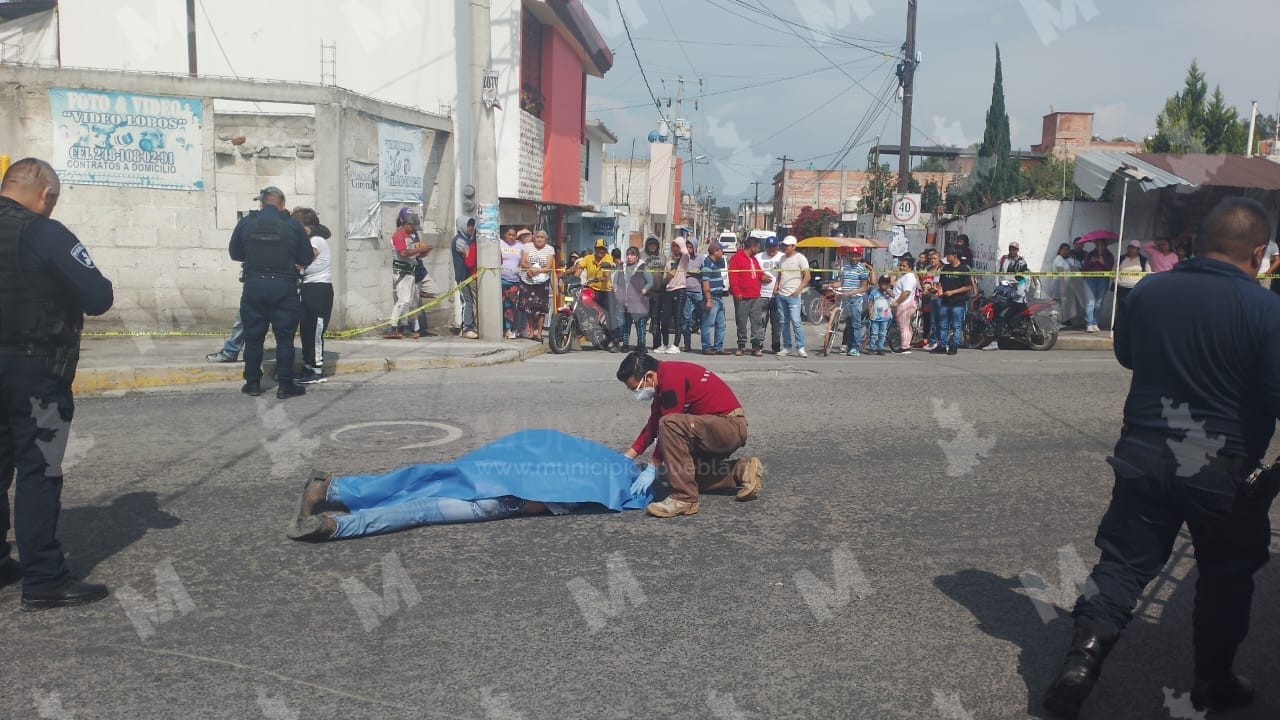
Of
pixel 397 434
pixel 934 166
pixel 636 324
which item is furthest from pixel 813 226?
pixel 397 434

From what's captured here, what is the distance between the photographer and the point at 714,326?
16.2 meters

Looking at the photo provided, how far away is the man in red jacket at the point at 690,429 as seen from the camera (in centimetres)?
666

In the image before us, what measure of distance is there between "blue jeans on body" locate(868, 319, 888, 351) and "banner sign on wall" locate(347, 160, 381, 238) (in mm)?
8090

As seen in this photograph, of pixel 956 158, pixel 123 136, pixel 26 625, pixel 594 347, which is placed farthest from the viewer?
pixel 956 158

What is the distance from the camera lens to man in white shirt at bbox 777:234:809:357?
51.6 ft

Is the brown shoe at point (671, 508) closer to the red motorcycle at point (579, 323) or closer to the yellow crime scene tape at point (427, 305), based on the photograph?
the red motorcycle at point (579, 323)

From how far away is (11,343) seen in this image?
191 inches

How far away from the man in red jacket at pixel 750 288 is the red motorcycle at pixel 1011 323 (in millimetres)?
4114

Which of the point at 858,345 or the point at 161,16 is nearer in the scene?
the point at 858,345

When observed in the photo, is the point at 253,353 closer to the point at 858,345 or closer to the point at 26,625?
the point at 26,625

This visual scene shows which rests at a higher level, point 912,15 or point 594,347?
point 912,15

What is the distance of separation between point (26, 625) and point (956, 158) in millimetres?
74514

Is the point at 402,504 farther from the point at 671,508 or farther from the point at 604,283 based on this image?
the point at 604,283

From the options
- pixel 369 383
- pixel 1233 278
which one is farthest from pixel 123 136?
pixel 1233 278
